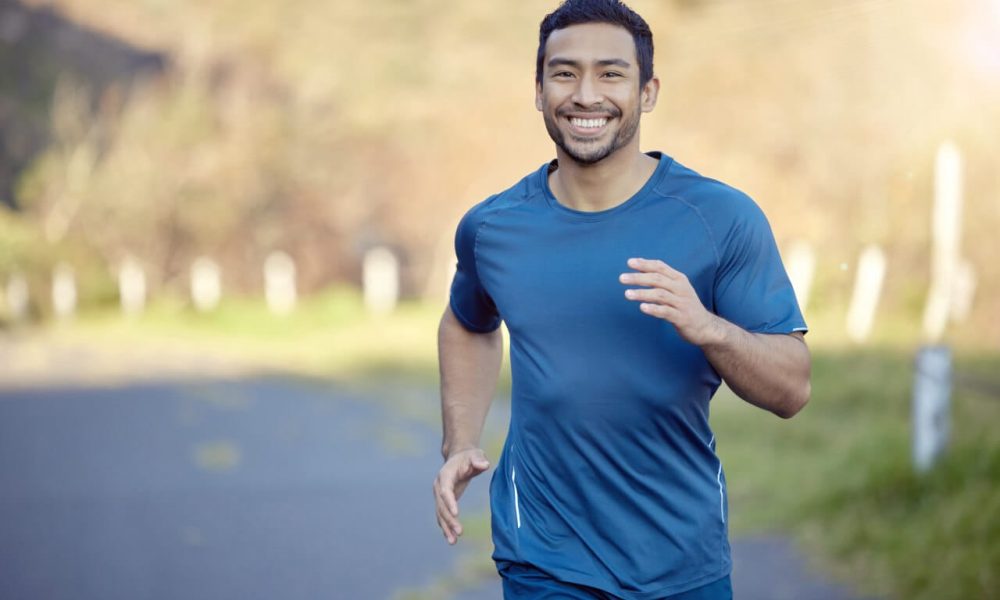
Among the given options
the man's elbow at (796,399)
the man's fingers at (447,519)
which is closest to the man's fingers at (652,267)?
the man's elbow at (796,399)

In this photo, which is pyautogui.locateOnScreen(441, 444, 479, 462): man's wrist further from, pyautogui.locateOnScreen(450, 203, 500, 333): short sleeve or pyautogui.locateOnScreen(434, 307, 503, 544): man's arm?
pyautogui.locateOnScreen(450, 203, 500, 333): short sleeve

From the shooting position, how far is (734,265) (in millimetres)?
2998

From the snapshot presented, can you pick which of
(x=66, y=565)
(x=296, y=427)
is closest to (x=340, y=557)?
(x=66, y=565)

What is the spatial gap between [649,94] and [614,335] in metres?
0.56

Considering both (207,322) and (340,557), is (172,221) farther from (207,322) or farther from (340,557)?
(340,557)

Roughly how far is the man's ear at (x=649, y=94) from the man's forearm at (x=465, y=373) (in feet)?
2.55

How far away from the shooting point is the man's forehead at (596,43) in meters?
3.13

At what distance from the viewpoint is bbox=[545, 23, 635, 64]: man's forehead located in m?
3.13

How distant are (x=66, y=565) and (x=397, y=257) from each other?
23.4 metres

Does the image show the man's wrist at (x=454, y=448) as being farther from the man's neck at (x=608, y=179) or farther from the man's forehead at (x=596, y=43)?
the man's forehead at (x=596, y=43)

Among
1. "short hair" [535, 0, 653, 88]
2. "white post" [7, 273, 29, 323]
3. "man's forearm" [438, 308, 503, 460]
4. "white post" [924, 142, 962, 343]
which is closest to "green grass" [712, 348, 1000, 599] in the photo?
"white post" [924, 142, 962, 343]

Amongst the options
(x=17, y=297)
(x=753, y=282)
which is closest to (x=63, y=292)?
(x=17, y=297)

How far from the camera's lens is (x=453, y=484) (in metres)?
3.29

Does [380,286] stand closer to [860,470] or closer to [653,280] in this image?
[860,470]
